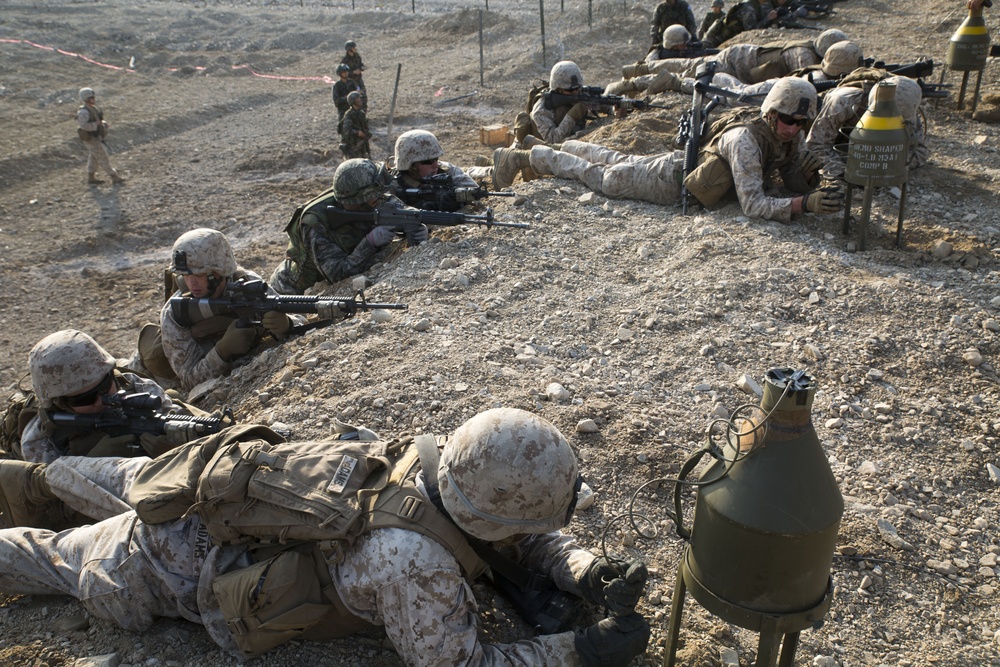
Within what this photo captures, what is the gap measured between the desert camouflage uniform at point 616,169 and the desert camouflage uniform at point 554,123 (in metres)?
1.78

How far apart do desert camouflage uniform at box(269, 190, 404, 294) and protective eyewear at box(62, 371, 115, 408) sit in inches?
101

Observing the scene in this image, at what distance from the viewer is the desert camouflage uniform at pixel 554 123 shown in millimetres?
9836

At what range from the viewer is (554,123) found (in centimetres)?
995

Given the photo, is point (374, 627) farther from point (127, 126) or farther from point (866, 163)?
point (127, 126)

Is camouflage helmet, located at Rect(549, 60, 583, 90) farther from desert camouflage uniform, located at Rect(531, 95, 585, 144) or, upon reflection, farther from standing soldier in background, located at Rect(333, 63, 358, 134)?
standing soldier in background, located at Rect(333, 63, 358, 134)

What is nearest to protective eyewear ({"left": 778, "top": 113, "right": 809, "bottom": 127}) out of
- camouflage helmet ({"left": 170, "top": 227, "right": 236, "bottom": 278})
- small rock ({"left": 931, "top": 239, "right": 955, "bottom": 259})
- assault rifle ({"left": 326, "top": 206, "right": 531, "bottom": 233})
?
small rock ({"left": 931, "top": 239, "right": 955, "bottom": 259})

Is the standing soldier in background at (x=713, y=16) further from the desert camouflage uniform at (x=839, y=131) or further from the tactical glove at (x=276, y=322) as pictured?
the tactical glove at (x=276, y=322)

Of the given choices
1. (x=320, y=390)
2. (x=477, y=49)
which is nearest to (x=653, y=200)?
(x=320, y=390)

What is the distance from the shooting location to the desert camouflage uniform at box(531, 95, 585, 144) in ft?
32.3

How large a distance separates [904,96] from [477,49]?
47.8 feet

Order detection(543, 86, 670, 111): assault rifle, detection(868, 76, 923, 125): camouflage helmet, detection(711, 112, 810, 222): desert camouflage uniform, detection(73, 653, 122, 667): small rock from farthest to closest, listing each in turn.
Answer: detection(543, 86, 670, 111): assault rifle → detection(868, 76, 923, 125): camouflage helmet → detection(711, 112, 810, 222): desert camouflage uniform → detection(73, 653, 122, 667): small rock

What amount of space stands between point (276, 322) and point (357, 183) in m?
1.66

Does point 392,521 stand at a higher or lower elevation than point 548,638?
higher

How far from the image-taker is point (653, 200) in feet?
23.7
